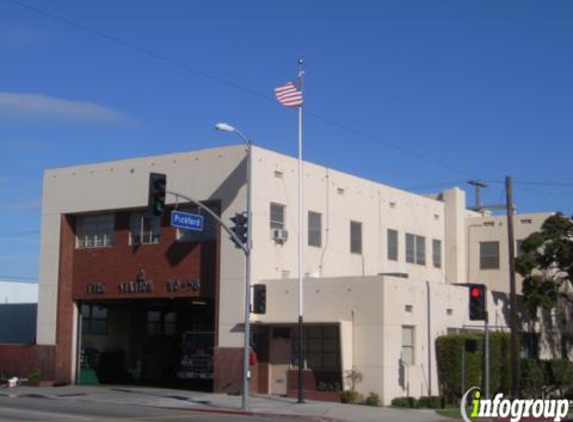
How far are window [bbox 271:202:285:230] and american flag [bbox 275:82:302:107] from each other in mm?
4889

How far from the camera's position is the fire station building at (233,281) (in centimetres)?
3550

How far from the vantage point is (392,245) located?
1802 inches

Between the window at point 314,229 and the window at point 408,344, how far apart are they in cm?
640

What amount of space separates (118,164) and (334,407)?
51.9 feet

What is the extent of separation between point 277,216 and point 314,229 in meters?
2.65

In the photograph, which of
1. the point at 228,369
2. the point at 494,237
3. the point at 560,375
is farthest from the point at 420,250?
the point at 228,369

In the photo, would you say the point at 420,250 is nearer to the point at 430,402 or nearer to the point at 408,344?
the point at 408,344

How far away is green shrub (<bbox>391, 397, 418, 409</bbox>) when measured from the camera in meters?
34.0

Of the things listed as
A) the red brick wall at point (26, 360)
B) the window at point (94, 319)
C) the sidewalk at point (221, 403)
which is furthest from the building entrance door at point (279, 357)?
the window at point (94, 319)

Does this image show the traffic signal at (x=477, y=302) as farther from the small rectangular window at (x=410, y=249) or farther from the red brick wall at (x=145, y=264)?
the small rectangular window at (x=410, y=249)

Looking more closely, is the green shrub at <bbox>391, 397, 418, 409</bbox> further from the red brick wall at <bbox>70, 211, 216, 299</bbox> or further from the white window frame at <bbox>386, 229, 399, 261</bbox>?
the white window frame at <bbox>386, 229, 399, 261</bbox>

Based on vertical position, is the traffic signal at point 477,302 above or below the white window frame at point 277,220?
below

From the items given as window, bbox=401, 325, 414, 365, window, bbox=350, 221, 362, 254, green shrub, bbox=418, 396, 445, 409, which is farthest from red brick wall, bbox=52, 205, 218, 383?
green shrub, bbox=418, 396, 445, 409

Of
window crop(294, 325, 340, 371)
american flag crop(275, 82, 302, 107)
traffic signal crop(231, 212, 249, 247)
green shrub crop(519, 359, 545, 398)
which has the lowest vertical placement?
green shrub crop(519, 359, 545, 398)
